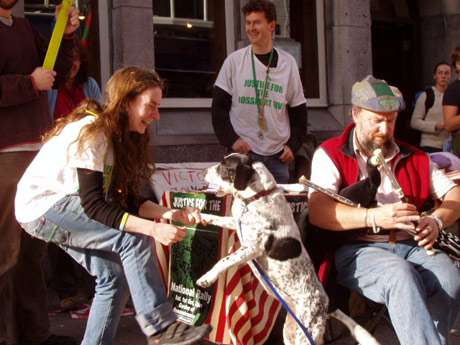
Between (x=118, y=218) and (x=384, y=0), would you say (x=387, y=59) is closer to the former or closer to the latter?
(x=384, y=0)

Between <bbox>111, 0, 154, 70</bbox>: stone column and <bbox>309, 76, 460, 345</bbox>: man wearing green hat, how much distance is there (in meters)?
3.17

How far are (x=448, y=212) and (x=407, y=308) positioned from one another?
0.67 metres

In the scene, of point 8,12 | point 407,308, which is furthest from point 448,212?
point 8,12

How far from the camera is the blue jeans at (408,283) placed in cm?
369

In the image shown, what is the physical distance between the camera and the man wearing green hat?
3846mm

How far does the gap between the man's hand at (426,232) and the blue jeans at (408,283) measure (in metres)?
0.11

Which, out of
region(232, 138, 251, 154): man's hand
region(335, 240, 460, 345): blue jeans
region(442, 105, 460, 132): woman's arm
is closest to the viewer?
region(335, 240, 460, 345): blue jeans

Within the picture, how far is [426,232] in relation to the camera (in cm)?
396

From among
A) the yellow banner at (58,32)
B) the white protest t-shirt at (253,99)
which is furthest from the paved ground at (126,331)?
the yellow banner at (58,32)

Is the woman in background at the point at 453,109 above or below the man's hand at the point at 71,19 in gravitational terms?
below

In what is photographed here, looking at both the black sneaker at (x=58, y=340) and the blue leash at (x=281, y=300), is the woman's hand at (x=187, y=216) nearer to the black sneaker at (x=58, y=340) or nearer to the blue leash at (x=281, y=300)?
the blue leash at (x=281, y=300)

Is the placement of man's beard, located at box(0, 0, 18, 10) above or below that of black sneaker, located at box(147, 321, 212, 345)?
above

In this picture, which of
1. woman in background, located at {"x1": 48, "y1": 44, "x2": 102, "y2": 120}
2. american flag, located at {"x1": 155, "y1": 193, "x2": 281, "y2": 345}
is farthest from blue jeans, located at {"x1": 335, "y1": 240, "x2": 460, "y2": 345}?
woman in background, located at {"x1": 48, "y1": 44, "x2": 102, "y2": 120}

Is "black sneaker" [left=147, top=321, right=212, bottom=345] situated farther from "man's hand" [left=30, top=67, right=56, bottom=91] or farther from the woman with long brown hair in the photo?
"man's hand" [left=30, top=67, right=56, bottom=91]
